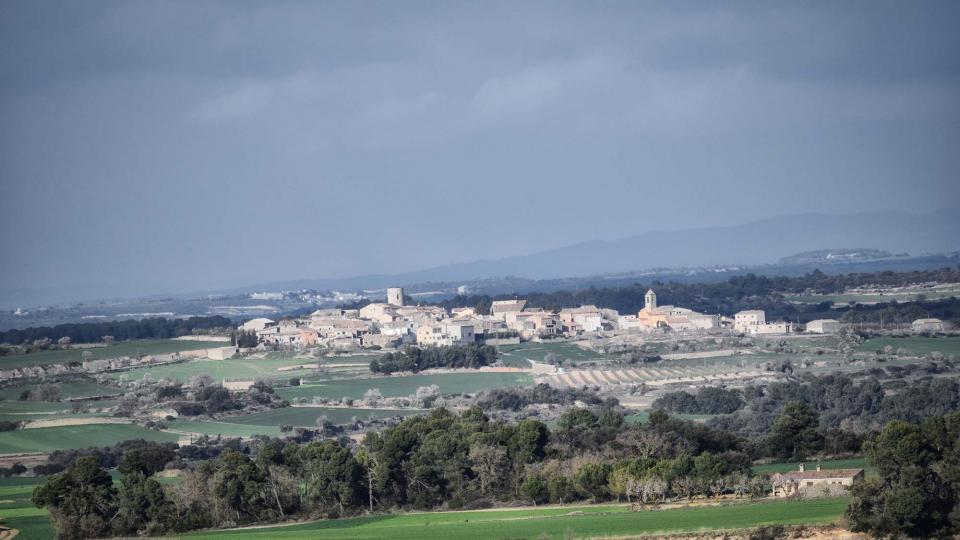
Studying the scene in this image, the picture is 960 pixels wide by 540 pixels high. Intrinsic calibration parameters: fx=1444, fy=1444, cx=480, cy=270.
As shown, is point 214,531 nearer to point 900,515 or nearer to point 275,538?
point 275,538

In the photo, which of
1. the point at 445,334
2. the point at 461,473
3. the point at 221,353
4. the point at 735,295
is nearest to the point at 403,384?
the point at 445,334

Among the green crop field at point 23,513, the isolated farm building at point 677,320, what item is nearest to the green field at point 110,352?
the isolated farm building at point 677,320

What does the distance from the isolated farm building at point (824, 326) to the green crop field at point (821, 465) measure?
41962 mm

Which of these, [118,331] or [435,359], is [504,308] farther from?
[435,359]

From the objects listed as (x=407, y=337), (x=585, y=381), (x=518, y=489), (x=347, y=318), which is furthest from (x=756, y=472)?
(x=347, y=318)

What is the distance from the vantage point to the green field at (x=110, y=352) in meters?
72.9

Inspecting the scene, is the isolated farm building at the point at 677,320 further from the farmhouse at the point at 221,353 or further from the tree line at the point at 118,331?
the tree line at the point at 118,331

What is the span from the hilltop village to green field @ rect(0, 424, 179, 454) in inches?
1136

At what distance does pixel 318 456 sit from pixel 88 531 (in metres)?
5.81

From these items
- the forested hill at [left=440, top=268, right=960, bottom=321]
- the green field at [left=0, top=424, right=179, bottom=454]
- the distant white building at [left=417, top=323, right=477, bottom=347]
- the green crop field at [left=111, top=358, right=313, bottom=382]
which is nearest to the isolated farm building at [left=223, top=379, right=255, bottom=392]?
the green crop field at [left=111, top=358, right=313, bottom=382]

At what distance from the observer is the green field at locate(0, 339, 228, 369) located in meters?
72.9

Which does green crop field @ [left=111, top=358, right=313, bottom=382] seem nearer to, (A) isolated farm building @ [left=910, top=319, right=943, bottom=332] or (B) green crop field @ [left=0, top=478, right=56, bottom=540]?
(B) green crop field @ [left=0, top=478, right=56, bottom=540]

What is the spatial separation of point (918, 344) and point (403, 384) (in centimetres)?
2349

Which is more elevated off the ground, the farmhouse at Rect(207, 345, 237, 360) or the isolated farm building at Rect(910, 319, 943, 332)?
the farmhouse at Rect(207, 345, 237, 360)
